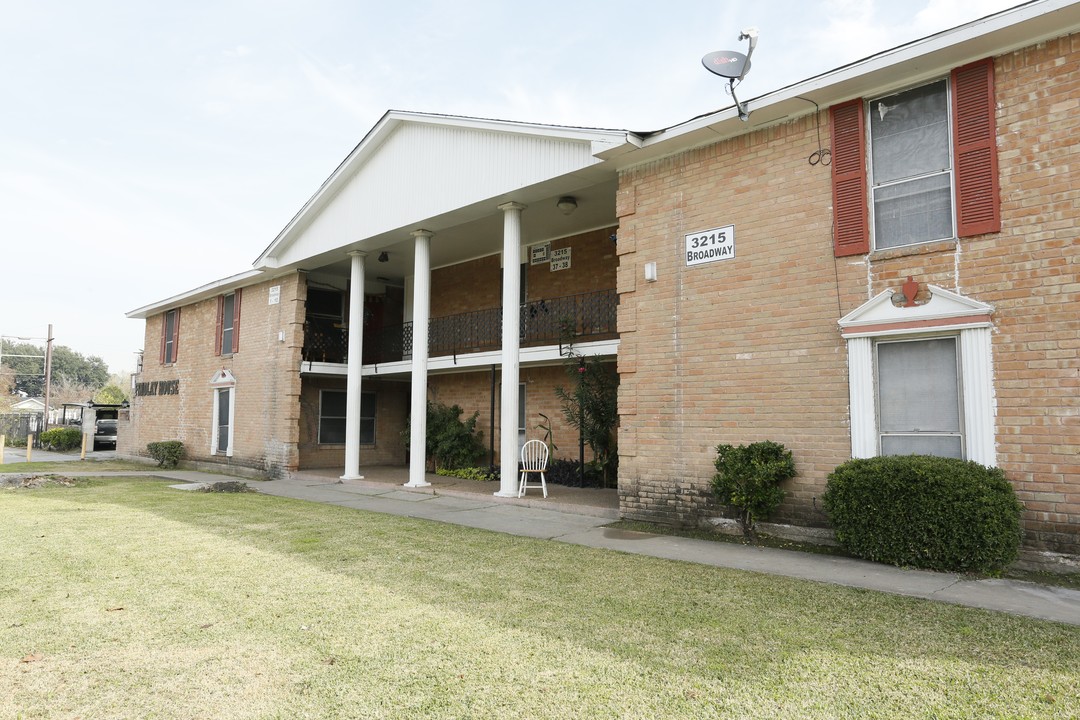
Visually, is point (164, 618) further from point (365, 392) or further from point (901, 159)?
point (365, 392)

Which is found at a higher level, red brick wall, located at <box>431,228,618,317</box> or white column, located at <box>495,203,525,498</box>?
red brick wall, located at <box>431,228,618,317</box>

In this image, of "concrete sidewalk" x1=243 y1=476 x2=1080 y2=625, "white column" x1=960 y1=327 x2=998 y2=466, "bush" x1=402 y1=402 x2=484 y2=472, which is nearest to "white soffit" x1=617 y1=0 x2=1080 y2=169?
"white column" x1=960 y1=327 x2=998 y2=466

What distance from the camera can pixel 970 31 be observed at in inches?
241

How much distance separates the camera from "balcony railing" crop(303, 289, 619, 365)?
1211 cm

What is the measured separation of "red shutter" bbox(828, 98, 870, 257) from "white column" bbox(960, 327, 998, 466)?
→ 4.64ft

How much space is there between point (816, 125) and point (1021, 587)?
5074 millimetres

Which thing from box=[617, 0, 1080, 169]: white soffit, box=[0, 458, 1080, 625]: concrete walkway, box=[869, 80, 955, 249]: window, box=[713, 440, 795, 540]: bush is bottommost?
box=[0, 458, 1080, 625]: concrete walkway

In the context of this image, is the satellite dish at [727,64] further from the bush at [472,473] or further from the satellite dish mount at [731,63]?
the bush at [472,473]

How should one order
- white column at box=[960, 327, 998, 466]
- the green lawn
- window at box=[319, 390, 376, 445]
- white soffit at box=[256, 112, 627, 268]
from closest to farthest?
Result: the green lawn < white column at box=[960, 327, 998, 466] < white soffit at box=[256, 112, 627, 268] < window at box=[319, 390, 376, 445]

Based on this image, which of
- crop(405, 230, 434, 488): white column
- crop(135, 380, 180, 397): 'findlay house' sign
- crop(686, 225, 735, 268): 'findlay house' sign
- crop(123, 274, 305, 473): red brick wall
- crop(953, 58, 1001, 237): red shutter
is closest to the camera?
crop(953, 58, 1001, 237): red shutter

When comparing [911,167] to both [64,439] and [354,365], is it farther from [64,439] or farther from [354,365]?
[64,439]

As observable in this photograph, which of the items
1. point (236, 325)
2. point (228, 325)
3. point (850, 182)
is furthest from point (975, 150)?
point (228, 325)

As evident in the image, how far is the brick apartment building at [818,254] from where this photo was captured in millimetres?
5902

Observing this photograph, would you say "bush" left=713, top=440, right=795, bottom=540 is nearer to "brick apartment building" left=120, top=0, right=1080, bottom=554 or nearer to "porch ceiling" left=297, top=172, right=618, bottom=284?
"brick apartment building" left=120, top=0, right=1080, bottom=554
